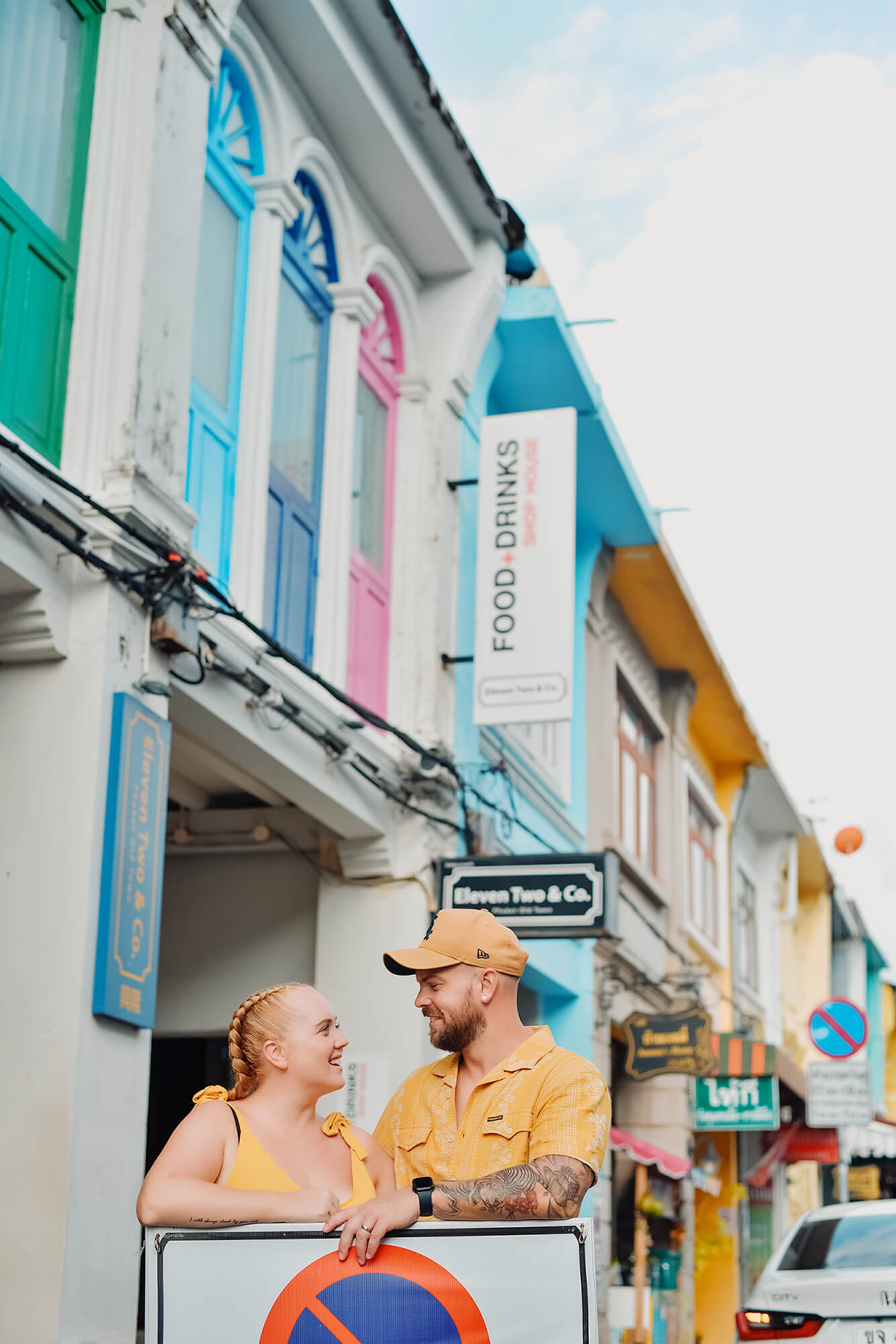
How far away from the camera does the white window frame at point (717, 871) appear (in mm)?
20500

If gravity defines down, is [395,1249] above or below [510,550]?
below

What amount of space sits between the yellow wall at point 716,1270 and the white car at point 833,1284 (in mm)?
12390

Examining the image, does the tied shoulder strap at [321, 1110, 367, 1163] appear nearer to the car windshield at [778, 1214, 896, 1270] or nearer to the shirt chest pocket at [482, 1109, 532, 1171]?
the shirt chest pocket at [482, 1109, 532, 1171]

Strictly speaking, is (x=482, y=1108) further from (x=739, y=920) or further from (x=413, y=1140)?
(x=739, y=920)

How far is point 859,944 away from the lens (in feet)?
120

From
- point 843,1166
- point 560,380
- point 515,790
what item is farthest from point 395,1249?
point 843,1166

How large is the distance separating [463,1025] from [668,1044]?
11498 mm

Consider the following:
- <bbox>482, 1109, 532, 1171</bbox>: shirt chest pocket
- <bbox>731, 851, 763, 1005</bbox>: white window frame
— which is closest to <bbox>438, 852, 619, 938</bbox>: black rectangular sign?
<bbox>482, 1109, 532, 1171</bbox>: shirt chest pocket

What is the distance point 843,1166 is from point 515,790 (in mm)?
19258

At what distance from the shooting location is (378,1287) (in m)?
3.22

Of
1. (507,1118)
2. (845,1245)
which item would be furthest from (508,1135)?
(845,1245)

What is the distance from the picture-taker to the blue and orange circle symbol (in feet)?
10.6

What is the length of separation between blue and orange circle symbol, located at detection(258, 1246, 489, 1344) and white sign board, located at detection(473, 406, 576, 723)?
7.87 metres

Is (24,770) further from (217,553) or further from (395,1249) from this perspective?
(395,1249)
